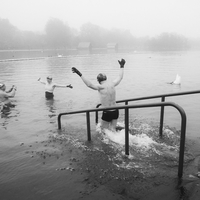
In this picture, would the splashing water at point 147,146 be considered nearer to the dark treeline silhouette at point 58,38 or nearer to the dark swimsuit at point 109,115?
the dark swimsuit at point 109,115

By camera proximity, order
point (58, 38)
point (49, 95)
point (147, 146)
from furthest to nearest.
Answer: point (58, 38) < point (49, 95) < point (147, 146)

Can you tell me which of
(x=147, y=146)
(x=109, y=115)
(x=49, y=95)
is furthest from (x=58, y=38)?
(x=147, y=146)

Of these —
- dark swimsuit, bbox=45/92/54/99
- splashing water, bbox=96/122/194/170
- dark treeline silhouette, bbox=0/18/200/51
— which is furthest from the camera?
dark treeline silhouette, bbox=0/18/200/51

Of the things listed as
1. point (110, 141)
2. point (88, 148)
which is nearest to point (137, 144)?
point (110, 141)

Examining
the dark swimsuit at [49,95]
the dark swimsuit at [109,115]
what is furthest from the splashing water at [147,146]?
the dark swimsuit at [49,95]

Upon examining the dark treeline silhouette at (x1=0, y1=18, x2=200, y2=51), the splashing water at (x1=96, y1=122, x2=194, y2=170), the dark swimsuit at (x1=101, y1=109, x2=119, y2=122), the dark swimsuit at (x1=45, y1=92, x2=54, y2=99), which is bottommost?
the splashing water at (x1=96, y1=122, x2=194, y2=170)

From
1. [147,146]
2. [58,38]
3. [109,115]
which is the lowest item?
[147,146]

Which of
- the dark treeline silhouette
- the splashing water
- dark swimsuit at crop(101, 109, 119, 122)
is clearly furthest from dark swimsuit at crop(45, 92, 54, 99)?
the dark treeline silhouette

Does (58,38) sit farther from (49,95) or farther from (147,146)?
(147,146)

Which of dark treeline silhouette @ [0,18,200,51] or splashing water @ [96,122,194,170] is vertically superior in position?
dark treeline silhouette @ [0,18,200,51]

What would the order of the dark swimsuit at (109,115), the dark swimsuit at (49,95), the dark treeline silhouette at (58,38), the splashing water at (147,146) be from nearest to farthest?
the splashing water at (147,146), the dark swimsuit at (109,115), the dark swimsuit at (49,95), the dark treeline silhouette at (58,38)

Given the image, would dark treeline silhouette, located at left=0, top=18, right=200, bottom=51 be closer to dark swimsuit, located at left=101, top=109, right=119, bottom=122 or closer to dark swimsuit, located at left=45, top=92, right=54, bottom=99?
dark swimsuit, located at left=45, top=92, right=54, bottom=99

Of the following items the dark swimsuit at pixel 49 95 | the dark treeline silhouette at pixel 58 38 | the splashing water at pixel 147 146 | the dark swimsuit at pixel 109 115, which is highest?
the dark treeline silhouette at pixel 58 38

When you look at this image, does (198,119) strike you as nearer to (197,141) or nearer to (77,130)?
(197,141)
